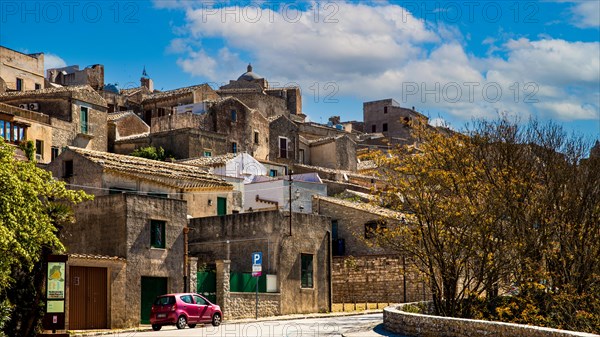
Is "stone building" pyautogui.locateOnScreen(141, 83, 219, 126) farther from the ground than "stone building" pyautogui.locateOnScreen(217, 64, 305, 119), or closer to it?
closer to it

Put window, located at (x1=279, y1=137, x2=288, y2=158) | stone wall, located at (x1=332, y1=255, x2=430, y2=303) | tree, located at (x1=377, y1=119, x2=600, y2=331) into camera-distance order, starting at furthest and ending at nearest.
Answer: 1. window, located at (x1=279, y1=137, x2=288, y2=158)
2. stone wall, located at (x1=332, y1=255, x2=430, y2=303)
3. tree, located at (x1=377, y1=119, x2=600, y2=331)

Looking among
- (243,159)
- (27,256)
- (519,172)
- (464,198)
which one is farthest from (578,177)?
(243,159)

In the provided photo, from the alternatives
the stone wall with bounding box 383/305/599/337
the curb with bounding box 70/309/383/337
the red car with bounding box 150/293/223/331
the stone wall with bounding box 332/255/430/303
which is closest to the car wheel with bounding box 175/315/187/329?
the red car with bounding box 150/293/223/331

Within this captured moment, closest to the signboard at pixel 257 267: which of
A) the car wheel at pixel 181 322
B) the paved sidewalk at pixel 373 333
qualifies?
the car wheel at pixel 181 322

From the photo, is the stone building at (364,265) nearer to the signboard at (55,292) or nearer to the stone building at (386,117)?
the signboard at (55,292)

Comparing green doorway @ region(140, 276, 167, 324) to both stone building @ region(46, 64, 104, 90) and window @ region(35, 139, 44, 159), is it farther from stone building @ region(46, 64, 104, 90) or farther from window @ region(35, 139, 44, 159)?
stone building @ region(46, 64, 104, 90)

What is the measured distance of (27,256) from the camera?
24.1m

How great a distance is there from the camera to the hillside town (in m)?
35.1

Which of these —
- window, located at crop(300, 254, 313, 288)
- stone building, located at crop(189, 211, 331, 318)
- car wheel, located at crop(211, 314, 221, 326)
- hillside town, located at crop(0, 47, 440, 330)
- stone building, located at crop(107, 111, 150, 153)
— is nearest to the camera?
car wheel, located at crop(211, 314, 221, 326)

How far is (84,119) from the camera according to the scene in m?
60.6

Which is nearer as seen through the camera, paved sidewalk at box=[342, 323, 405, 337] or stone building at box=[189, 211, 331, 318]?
paved sidewalk at box=[342, 323, 405, 337]

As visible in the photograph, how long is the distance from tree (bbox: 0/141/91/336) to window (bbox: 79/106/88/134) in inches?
1293

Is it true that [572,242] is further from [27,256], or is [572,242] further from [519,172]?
[27,256]

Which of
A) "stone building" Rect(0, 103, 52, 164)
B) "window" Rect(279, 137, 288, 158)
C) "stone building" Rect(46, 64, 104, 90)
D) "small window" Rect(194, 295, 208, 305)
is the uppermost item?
"stone building" Rect(46, 64, 104, 90)
